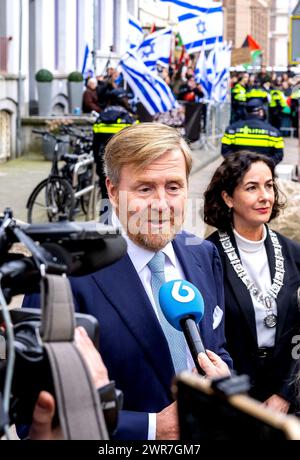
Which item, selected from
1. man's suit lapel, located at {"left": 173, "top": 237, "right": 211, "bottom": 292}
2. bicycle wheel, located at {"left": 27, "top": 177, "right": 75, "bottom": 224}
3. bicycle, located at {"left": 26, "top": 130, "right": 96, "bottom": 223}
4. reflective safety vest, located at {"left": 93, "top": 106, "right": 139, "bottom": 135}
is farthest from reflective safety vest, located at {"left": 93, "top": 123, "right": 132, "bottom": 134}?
man's suit lapel, located at {"left": 173, "top": 237, "right": 211, "bottom": 292}

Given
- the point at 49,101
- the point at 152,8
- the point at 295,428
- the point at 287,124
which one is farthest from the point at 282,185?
the point at 152,8

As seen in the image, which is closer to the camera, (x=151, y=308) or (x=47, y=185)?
(x=151, y=308)

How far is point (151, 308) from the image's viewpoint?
2.57m

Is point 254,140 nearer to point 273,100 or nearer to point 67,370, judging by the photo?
point 67,370

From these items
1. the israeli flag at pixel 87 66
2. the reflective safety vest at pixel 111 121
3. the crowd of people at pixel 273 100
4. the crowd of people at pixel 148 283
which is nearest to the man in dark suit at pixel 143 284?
the crowd of people at pixel 148 283

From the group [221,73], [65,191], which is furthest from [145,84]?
[221,73]

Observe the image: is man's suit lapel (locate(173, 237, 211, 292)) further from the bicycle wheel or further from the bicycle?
the bicycle wheel

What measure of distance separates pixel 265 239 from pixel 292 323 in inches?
15.5

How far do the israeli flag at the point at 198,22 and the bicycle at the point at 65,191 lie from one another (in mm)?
8739

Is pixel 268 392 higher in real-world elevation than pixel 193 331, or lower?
lower

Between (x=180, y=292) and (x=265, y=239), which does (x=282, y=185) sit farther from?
(x=180, y=292)

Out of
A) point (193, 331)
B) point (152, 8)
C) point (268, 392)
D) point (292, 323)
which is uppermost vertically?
point (152, 8)

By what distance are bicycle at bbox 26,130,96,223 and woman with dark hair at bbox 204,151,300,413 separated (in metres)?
6.08

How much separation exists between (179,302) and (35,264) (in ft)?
2.98
